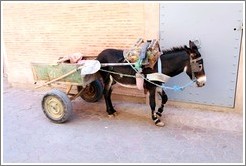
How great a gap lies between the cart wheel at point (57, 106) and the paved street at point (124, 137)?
0.42 ft

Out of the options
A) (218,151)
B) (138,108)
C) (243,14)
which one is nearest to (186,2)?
(243,14)

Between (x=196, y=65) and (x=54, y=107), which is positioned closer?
(x=196, y=65)

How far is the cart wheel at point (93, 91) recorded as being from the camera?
14.8 feet

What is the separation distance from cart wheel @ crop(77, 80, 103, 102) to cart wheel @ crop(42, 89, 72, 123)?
79 centimetres

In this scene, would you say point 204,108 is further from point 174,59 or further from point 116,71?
point 116,71

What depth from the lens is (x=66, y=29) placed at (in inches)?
189

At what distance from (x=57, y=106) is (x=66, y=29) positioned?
163 centimetres

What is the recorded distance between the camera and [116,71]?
3.84 m

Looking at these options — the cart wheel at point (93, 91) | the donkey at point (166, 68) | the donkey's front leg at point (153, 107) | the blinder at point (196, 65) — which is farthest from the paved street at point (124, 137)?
the blinder at point (196, 65)

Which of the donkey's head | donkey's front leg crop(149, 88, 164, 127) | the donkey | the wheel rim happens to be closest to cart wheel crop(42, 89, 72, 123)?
the wheel rim

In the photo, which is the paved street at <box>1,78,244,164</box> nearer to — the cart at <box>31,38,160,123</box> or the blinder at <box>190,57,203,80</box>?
the cart at <box>31,38,160,123</box>

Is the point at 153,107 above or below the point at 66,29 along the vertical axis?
below

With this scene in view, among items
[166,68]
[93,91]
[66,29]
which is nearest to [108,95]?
[93,91]

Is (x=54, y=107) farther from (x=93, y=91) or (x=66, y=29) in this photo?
(x=66, y=29)
